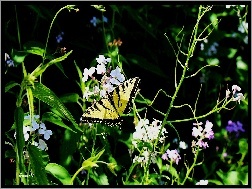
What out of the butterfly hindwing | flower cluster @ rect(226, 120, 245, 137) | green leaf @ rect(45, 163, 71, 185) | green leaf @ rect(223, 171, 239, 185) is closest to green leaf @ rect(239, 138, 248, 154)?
green leaf @ rect(223, 171, 239, 185)

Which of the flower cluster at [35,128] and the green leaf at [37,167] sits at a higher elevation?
the flower cluster at [35,128]

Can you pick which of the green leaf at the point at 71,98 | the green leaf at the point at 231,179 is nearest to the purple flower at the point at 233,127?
the green leaf at the point at 231,179

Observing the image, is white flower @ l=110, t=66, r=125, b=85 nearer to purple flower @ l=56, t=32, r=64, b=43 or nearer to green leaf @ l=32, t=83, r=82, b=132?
green leaf @ l=32, t=83, r=82, b=132

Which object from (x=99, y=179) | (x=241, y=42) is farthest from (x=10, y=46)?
(x=241, y=42)

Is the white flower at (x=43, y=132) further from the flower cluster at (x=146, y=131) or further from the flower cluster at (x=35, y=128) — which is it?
the flower cluster at (x=146, y=131)

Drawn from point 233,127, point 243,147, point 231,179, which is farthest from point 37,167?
point 233,127

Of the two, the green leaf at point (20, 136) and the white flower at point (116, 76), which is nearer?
the green leaf at point (20, 136)
